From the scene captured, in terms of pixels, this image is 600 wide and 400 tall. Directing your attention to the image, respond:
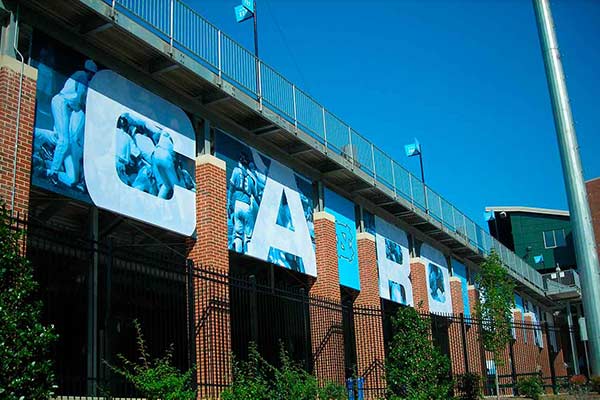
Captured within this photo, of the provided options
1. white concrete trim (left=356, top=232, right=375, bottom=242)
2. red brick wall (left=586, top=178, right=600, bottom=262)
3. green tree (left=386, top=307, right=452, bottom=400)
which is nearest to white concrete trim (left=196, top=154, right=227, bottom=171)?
green tree (left=386, top=307, right=452, bottom=400)

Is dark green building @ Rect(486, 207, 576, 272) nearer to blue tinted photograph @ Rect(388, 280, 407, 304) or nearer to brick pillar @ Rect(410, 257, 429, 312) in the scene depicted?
brick pillar @ Rect(410, 257, 429, 312)

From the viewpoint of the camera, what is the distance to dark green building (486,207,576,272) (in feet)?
196

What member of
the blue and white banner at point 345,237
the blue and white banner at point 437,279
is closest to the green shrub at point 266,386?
the blue and white banner at point 345,237

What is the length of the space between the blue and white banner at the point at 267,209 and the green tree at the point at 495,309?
7902 millimetres

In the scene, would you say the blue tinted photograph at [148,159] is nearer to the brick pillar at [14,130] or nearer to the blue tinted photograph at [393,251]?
the brick pillar at [14,130]

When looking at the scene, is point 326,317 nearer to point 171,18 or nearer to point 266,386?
point 266,386

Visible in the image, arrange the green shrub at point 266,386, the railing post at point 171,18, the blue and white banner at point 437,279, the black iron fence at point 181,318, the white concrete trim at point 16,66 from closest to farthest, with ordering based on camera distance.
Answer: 1. the green shrub at point 266,386
2. the black iron fence at point 181,318
3. the white concrete trim at point 16,66
4. the railing post at point 171,18
5. the blue and white banner at point 437,279

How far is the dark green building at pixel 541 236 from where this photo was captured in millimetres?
59719

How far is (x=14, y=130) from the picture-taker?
12.2 meters

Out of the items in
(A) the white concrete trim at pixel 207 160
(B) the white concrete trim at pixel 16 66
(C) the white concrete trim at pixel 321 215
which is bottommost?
(C) the white concrete trim at pixel 321 215

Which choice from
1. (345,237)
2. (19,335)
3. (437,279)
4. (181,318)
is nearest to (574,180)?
(345,237)

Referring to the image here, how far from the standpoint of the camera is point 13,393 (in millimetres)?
7145

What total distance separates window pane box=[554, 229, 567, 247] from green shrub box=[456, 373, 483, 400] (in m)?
42.8

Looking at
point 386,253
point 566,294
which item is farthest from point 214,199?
point 566,294
